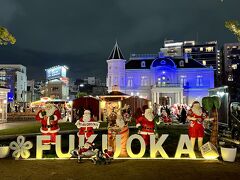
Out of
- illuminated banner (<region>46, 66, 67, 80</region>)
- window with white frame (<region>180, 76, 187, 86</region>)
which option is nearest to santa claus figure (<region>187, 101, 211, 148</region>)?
window with white frame (<region>180, 76, 187, 86</region>)

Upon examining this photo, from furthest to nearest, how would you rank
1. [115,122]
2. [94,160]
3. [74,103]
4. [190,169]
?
[74,103]
[115,122]
[94,160]
[190,169]

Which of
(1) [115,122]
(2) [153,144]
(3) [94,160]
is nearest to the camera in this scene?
(3) [94,160]

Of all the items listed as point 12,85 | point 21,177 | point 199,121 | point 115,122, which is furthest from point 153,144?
point 12,85

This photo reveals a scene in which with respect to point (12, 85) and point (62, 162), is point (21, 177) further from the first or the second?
point (12, 85)

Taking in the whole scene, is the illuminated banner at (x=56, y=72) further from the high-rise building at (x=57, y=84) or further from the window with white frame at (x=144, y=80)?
the window with white frame at (x=144, y=80)

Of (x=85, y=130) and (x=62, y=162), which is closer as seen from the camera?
(x=62, y=162)

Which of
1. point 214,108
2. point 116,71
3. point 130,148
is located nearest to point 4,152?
point 130,148

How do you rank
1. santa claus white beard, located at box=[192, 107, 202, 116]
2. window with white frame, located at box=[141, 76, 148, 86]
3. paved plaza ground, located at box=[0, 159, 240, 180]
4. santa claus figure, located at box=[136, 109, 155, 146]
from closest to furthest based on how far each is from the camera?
paved plaza ground, located at box=[0, 159, 240, 180] → santa claus figure, located at box=[136, 109, 155, 146] → santa claus white beard, located at box=[192, 107, 202, 116] → window with white frame, located at box=[141, 76, 148, 86]

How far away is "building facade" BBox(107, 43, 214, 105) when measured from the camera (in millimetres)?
56906

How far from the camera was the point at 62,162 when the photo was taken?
10.5m

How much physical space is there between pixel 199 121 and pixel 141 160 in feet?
10.5

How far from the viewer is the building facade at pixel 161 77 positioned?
56.9 metres

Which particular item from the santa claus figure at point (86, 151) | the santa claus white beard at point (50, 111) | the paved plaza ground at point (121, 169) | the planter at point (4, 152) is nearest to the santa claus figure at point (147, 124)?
the paved plaza ground at point (121, 169)

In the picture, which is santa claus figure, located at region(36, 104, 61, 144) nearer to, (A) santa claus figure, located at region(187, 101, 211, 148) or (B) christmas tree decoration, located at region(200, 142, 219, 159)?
(A) santa claus figure, located at region(187, 101, 211, 148)
